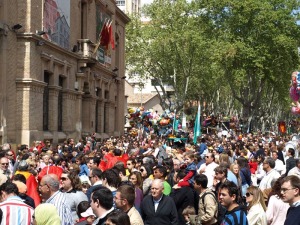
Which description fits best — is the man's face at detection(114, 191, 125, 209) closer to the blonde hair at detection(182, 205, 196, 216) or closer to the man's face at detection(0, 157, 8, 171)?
the blonde hair at detection(182, 205, 196, 216)

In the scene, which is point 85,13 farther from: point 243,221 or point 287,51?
point 243,221

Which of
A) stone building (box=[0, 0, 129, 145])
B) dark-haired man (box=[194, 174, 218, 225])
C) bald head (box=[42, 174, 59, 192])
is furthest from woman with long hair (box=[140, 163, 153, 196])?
stone building (box=[0, 0, 129, 145])

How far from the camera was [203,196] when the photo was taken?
9.18 m

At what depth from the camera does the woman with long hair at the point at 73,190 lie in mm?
9309

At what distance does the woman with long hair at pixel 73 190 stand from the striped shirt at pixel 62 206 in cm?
39

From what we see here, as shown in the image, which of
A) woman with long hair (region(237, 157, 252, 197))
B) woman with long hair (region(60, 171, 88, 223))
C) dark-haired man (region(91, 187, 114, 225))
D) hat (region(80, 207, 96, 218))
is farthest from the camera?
woman with long hair (region(237, 157, 252, 197))

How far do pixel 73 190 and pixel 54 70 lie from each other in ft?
68.3

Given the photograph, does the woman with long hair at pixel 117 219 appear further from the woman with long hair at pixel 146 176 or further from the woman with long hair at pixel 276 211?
the woman with long hair at pixel 146 176

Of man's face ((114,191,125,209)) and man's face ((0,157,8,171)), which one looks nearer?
man's face ((114,191,125,209))

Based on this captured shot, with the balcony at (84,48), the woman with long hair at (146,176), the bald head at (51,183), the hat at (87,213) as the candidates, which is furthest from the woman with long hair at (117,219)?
the balcony at (84,48)

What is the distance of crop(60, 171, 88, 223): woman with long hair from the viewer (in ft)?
30.5

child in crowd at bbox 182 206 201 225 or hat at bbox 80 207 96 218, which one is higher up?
hat at bbox 80 207 96 218

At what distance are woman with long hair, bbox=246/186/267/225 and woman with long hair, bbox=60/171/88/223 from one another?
2.39 meters

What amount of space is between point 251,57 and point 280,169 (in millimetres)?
33449
